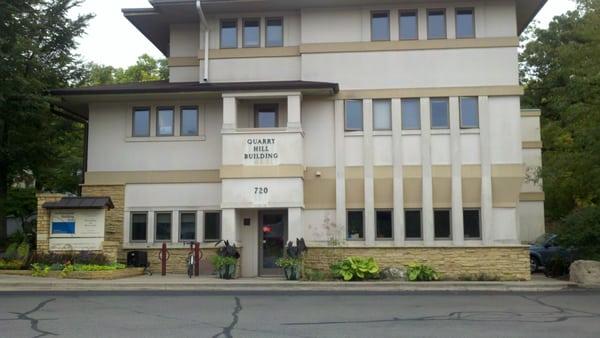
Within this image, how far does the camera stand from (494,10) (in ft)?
76.2

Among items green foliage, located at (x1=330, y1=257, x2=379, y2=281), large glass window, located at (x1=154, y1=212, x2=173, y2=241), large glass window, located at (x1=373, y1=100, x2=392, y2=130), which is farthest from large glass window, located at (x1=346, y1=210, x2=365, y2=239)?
large glass window, located at (x1=154, y1=212, x2=173, y2=241)

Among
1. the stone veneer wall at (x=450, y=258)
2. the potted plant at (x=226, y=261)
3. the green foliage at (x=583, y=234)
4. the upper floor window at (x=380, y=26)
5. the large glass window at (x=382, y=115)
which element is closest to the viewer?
the potted plant at (x=226, y=261)

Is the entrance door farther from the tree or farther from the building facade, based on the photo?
the tree

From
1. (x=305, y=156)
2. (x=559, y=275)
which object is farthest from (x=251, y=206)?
(x=559, y=275)

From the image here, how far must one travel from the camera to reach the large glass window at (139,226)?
2380cm

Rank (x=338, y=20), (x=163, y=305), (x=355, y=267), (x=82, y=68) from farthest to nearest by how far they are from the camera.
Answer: (x=82, y=68), (x=338, y=20), (x=355, y=267), (x=163, y=305)

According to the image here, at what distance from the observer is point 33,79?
24.3 m

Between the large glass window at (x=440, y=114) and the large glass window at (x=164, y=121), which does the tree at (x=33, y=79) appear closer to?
the large glass window at (x=164, y=121)

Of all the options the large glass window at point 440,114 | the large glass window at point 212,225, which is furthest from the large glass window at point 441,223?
the large glass window at point 212,225

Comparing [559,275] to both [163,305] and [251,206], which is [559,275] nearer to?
[251,206]

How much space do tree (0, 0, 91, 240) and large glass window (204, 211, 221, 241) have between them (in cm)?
714

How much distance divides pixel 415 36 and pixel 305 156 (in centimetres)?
585

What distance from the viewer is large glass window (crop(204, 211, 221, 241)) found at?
23.5 m

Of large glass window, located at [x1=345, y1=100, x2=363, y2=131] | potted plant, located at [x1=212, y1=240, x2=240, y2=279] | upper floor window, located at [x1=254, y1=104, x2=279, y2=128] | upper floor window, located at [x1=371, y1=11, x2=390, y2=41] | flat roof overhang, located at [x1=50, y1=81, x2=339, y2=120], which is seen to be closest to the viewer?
potted plant, located at [x1=212, y1=240, x2=240, y2=279]
